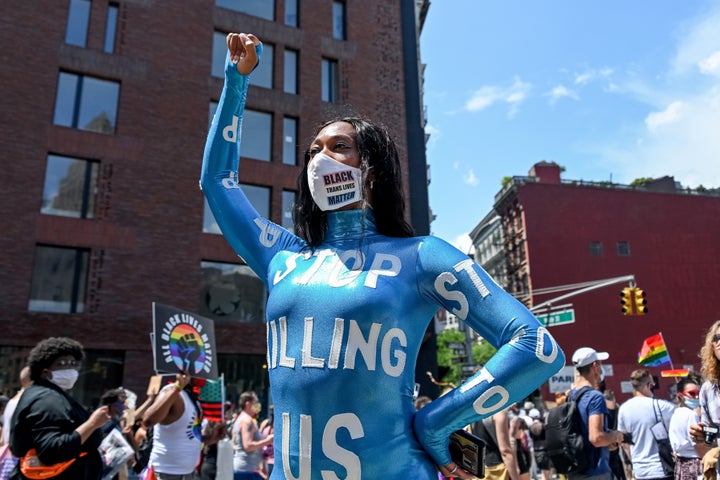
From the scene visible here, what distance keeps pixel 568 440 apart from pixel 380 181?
4129 millimetres

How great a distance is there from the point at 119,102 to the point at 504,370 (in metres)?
20.9

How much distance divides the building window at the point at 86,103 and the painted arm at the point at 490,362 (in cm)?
2028

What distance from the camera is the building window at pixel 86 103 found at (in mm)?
19359

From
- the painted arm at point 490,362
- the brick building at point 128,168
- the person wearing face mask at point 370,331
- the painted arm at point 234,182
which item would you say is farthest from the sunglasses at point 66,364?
the brick building at point 128,168

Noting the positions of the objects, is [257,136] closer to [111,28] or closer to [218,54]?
[218,54]

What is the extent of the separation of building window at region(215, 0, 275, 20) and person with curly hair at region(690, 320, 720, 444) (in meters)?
22.6

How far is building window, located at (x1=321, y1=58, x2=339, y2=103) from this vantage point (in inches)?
955

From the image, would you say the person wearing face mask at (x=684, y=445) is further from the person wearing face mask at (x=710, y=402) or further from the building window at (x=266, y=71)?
the building window at (x=266, y=71)

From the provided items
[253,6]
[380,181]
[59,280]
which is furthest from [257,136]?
[380,181]

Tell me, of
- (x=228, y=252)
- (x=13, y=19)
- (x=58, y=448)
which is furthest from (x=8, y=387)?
(x=58, y=448)

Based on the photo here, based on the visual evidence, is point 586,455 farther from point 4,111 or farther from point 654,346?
point 4,111

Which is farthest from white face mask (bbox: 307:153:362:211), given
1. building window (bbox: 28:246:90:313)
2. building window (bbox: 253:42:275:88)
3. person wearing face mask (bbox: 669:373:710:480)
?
building window (bbox: 253:42:275:88)

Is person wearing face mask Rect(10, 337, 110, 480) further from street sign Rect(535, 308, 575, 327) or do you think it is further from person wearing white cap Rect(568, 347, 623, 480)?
street sign Rect(535, 308, 575, 327)

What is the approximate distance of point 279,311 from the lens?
1771 mm
